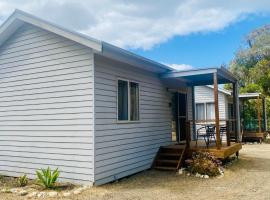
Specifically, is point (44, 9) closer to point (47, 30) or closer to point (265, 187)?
point (47, 30)

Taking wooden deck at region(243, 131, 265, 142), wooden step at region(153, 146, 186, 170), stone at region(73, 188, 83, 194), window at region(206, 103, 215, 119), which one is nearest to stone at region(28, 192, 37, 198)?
stone at region(73, 188, 83, 194)

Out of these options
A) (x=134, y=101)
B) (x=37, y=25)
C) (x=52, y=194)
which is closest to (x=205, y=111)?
(x=134, y=101)

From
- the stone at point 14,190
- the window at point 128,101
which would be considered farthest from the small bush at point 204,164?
the stone at point 14,190

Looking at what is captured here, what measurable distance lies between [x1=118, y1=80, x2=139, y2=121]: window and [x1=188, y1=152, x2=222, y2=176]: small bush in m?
2.13

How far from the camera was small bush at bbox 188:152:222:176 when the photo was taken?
29.9ft

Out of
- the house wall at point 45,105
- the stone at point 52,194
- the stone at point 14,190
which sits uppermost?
the house wall at point 45,105

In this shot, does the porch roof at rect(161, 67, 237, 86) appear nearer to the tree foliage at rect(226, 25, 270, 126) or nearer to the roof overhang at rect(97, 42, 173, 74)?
the roof overhang at rect(97, 42, 173, 74)

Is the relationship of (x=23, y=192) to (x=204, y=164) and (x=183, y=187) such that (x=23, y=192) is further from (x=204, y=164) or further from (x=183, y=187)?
(x=204, y=164)

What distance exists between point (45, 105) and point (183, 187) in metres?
4.21

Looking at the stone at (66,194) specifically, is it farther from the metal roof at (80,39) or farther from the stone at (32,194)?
the metal roof at (80,39)

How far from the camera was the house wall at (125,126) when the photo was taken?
8148 millimetres

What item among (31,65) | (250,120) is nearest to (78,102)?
(31,65)

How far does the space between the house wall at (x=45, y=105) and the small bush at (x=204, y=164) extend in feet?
10.4

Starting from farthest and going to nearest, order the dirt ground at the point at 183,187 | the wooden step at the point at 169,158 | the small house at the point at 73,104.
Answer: the wooden step at the point at 169,158 → the small house at the point at 73,104 → the dirt ground at the point at 183,187
